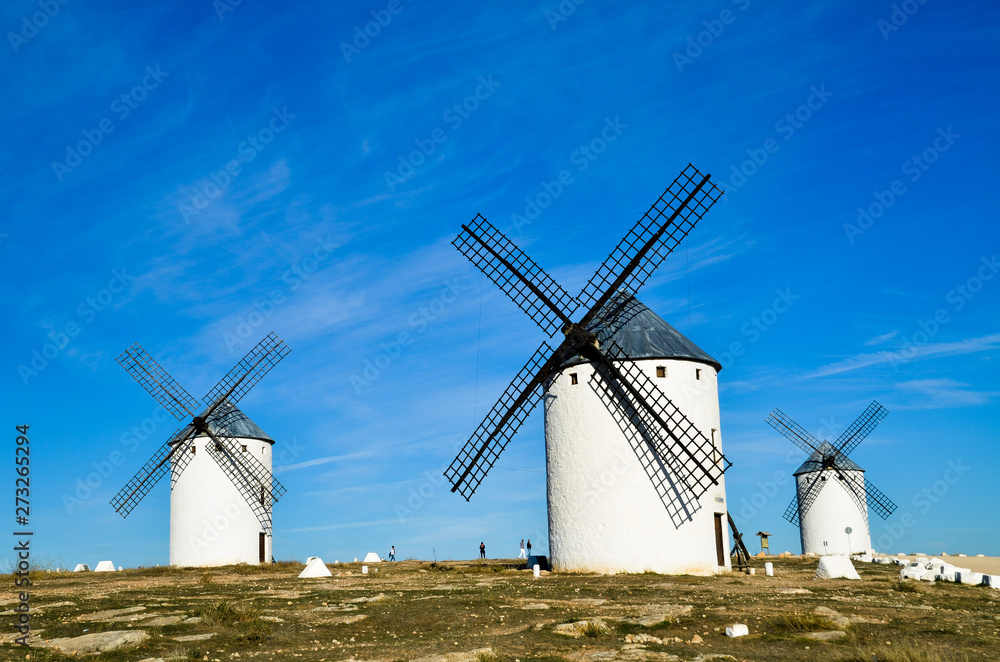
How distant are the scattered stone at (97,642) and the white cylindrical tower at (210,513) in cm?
2500

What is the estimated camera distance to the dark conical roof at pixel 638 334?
2588 cm

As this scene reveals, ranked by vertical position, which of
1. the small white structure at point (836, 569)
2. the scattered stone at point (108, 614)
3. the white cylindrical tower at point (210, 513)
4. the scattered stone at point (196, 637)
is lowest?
the small white structure at point (836, 569)

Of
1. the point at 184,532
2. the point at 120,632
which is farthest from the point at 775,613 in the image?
the point at 184,532

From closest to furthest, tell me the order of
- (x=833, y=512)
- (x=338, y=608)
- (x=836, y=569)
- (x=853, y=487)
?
(x=338, y=608) → (x=836, y=569) → (x=833, y=512) → (x=853, y=487)

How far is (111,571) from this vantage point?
36.5 metres

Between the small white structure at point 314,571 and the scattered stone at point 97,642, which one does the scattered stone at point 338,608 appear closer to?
the scattered stone at point 97,642

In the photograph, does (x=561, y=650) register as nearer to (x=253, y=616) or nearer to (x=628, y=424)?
(x=253, y=616)

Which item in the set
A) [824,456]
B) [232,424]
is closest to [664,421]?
[232,424]

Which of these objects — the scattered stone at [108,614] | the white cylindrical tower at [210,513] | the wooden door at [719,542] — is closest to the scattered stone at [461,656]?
the scattered stone at [108,614]

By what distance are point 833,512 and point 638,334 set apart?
26361mm

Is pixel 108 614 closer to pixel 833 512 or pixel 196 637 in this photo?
pixel 196 637

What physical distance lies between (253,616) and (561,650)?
18.7 feet

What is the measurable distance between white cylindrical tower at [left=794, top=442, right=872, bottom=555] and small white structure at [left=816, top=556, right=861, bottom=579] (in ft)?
74.5

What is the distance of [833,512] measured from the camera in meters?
46.8
